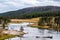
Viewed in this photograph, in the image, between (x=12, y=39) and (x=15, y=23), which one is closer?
(x=12, y=39)

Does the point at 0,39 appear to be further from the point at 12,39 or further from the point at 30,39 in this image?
the point at 30,39

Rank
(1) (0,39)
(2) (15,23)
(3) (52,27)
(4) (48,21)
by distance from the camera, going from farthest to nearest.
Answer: (2) (15,23)
(4) (48,21)
(3) (52,27)
(1) (0,39)

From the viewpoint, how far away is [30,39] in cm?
3694

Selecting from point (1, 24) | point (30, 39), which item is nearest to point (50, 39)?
point (30, 39)

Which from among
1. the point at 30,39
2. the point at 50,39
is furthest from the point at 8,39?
the point at 50,39

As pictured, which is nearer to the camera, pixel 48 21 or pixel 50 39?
pixel 50 39

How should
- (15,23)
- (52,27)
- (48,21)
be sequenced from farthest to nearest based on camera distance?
(15,23) < (48,21) < (52,27)

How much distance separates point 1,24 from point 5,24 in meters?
1.80

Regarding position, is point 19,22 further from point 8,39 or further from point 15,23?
point 8,39

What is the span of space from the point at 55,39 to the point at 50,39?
891 millimetres

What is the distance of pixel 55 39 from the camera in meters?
37.1

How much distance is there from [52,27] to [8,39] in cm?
2854

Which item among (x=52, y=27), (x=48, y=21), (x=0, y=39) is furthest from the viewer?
(x=48, y=21)

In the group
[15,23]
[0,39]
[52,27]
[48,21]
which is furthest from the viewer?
[15,23]
